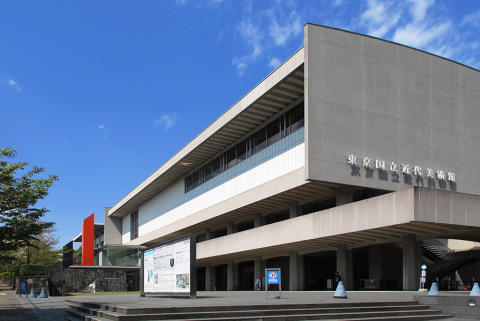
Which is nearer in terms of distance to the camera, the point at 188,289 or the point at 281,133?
the point at 188,289

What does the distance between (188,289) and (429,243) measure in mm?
32187

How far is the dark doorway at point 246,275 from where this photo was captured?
51.4 m

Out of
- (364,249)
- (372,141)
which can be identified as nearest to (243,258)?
(364,249)

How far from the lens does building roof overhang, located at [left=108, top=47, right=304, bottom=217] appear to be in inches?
1298

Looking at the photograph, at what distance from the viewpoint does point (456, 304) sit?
16.9 metres

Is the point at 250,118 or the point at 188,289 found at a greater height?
the point at 250,118

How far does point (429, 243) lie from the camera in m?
44.9

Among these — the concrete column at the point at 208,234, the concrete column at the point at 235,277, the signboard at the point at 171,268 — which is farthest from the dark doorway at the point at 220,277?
the signboard at the point at 171,268

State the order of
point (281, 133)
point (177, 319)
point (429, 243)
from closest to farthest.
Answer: point (177, 319), point (281, 133), point (429, 243)

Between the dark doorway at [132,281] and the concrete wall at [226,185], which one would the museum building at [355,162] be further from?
the dark doorway at [132,281]

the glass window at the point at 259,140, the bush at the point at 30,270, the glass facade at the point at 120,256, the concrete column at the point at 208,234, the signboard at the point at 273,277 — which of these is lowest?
the bush at the point at 30,270

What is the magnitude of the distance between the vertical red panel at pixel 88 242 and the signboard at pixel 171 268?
55026 mm

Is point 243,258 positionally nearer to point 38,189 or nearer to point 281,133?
point 281,133

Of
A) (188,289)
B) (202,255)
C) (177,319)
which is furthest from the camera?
(202,255)
